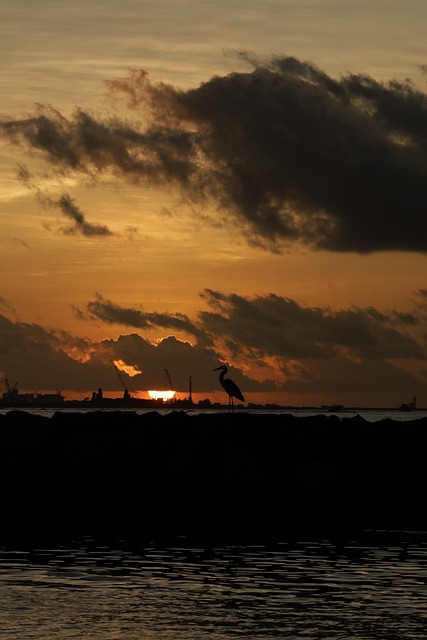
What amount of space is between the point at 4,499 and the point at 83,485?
255 centimetres

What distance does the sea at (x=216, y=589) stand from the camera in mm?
18766

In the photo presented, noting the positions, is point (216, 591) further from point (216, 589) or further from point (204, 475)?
point (204, 475)

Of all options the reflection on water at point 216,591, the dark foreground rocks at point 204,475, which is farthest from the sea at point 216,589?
the dark foreground rocks at point 204,475

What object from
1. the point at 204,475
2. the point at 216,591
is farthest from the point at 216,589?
the point at 204,475

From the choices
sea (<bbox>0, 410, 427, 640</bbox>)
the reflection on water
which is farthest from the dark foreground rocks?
the reflection on water

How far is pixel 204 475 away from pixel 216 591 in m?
12.8

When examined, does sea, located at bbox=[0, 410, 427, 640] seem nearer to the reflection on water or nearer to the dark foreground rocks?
the reflection on water

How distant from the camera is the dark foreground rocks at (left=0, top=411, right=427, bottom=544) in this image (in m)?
33.4

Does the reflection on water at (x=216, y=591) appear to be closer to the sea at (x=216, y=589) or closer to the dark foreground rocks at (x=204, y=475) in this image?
the sea at (x=216, y=589)

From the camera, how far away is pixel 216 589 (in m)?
22.5

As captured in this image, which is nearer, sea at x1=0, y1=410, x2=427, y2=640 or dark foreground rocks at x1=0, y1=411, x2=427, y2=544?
sea at x1=0, y1=410, x2=427, y2=640

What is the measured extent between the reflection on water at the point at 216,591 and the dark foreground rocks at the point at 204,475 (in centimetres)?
360

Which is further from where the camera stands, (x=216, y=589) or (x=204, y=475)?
(x=204, y=475)

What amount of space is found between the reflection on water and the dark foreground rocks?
11.8 feet
